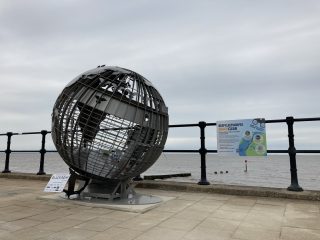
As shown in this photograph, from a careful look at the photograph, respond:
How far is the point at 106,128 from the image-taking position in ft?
15.0

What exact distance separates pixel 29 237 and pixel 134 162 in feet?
6.65

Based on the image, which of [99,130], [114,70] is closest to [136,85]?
[114,70]

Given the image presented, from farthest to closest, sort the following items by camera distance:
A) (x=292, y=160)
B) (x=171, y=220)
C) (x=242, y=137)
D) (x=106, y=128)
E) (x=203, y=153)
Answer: (x=203, y=153), (x=242, y=137), (x=292, y=160), (x=106, y=128), (x=171, y=220)

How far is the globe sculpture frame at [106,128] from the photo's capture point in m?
4.58

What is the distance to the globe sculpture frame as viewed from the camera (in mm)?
4578

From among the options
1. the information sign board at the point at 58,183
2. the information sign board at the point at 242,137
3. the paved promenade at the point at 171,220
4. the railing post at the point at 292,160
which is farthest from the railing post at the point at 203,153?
the information sign board at the point at 58,183

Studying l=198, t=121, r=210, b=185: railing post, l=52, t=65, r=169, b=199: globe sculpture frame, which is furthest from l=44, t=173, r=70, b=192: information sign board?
l=198, t=121, r=210, b=185: railing post

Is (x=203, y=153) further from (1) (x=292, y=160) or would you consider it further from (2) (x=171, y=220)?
Answer: (2) (x=171, y=220)

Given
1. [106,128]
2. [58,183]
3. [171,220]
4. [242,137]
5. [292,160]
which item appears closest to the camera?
[171,220]

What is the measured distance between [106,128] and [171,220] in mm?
1639

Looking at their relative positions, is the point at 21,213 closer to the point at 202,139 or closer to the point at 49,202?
the point at 49,202

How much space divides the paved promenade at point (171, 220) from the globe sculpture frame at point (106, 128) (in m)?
0.63

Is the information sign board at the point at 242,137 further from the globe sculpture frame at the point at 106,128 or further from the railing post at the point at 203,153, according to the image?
the globe sculpture frame at the point at 106,128

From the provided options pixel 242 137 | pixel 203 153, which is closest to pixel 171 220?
pixel 203 153
